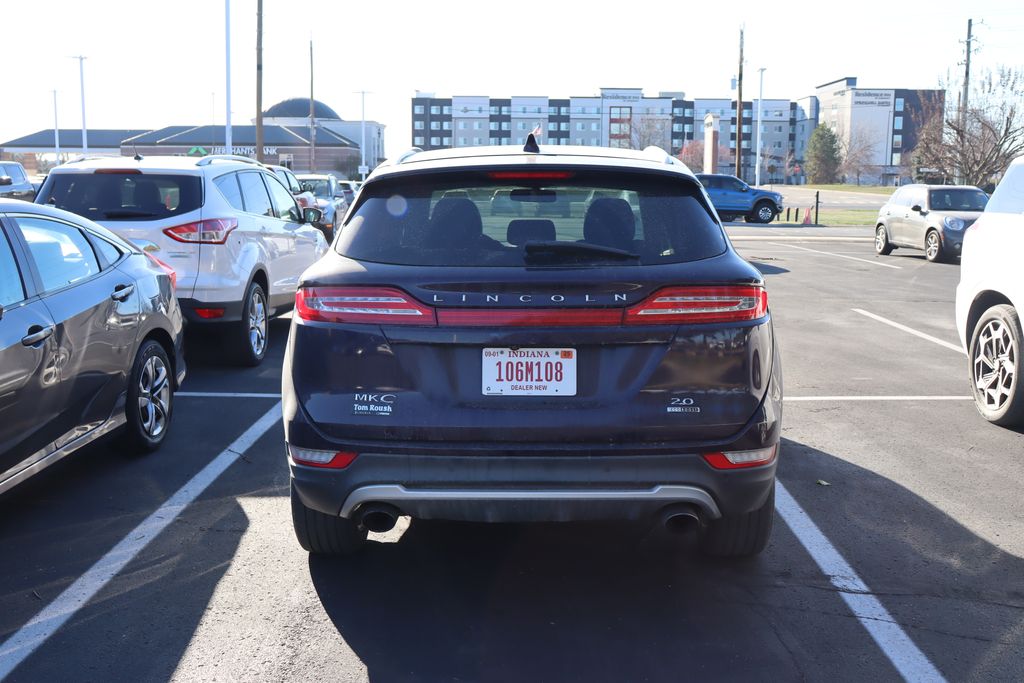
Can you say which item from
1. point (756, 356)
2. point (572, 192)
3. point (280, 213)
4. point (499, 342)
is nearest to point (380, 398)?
point (499, 342)

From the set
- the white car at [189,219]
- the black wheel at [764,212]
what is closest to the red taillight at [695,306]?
the white car at [189,219]

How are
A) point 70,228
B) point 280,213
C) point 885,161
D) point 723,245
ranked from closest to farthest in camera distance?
point 723,245 < point 70,228 < point 280,213 < point 885,161

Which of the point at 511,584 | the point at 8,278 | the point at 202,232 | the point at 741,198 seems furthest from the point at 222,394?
the point at 741,198

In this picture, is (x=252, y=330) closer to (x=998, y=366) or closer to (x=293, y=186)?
(x=293, y=186)

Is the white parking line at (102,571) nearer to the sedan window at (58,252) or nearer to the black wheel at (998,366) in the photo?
the sedan window at (58,252)

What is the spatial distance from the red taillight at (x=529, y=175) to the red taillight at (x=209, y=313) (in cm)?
511

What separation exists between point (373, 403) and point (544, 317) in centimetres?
70

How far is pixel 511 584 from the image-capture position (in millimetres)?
4227

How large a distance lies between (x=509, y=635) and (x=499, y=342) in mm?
1077

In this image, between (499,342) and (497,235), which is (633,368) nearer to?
(499,342)

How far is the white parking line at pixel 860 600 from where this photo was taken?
11.6ft

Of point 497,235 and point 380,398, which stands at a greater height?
point 497,235

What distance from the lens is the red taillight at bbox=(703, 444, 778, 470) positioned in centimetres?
371

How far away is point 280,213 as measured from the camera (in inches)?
400
